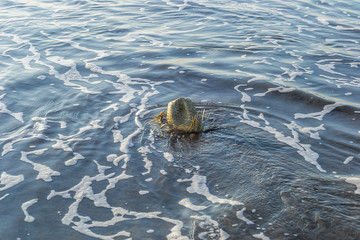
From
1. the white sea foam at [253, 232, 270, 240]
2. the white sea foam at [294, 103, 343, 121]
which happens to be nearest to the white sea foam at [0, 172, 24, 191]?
the white sea foam at [253, 232, 270, 240]

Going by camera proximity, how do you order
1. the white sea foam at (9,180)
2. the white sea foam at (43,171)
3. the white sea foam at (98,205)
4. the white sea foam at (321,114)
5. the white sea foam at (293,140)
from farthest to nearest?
1. the white sea foam at (321,114)
2. the white sea foam at (293,140)
3. the white sea foam at (43,171)
4. the white sea foam at (9,180)
5. the white sea foam at (98,205)

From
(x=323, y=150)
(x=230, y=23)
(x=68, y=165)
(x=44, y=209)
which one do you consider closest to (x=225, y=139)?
(x=323, y=150)

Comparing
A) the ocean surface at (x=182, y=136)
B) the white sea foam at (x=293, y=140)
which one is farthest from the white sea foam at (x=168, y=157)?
the white sea foam at (x=293, y=140)

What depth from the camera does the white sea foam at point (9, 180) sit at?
564 centimetres

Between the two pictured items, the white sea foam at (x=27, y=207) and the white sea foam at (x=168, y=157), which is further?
the white sea foam at (x=168, y=157)

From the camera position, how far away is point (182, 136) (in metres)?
6.77

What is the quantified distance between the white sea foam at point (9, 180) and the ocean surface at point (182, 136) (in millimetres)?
34

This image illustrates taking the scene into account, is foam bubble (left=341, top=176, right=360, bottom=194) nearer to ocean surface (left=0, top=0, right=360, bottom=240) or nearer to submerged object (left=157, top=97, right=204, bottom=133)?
ocean surface (left=0, top=0, right=360, bottom=240)

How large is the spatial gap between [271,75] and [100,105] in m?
3.65

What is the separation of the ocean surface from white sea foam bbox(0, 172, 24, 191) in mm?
34

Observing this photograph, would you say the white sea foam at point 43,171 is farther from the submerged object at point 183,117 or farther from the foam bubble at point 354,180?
the foam bubble at point 354,180

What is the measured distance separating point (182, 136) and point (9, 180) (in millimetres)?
2556

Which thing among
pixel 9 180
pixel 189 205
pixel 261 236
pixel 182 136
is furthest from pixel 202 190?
pixel 9 180

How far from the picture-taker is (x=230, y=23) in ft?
43.6
